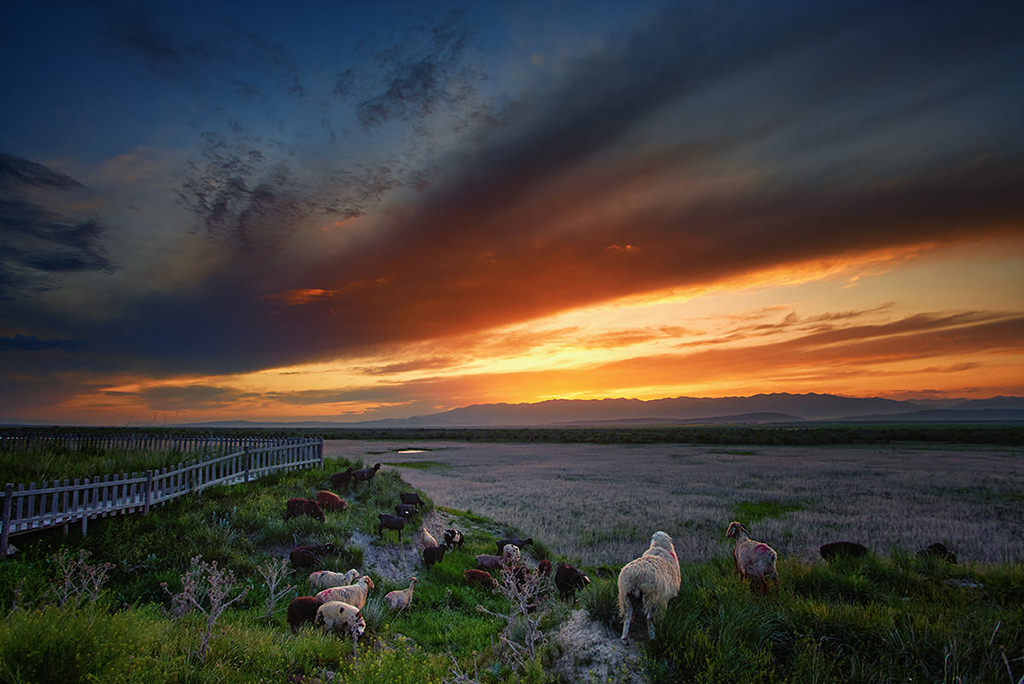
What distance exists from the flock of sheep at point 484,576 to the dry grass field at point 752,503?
3.79 metres

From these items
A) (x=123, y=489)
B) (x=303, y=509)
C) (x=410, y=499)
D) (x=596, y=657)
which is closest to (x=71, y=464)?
(x=123, y=489)

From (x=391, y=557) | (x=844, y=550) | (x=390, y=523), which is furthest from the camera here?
(x=390, y=523)

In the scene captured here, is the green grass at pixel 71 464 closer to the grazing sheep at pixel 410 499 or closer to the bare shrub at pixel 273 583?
the bare shrub at pixel 273 583

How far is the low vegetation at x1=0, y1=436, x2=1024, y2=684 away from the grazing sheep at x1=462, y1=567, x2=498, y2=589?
0.21m

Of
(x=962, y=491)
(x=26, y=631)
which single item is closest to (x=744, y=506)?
(x=962, y=491)

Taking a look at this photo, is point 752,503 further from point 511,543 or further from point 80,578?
point 80,578

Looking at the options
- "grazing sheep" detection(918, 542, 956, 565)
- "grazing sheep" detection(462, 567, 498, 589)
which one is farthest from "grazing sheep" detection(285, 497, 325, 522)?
"grazing sheep" detection(918, 542, 956, 565)

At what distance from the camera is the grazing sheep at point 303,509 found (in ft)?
45.1

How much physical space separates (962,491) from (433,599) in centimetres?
3386

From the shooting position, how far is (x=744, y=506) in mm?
24781

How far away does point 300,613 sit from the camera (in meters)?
8.48

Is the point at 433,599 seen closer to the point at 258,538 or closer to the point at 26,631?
the point at 258,538

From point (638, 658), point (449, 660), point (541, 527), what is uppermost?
point (638, 658)

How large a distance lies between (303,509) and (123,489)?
14.3 ft
